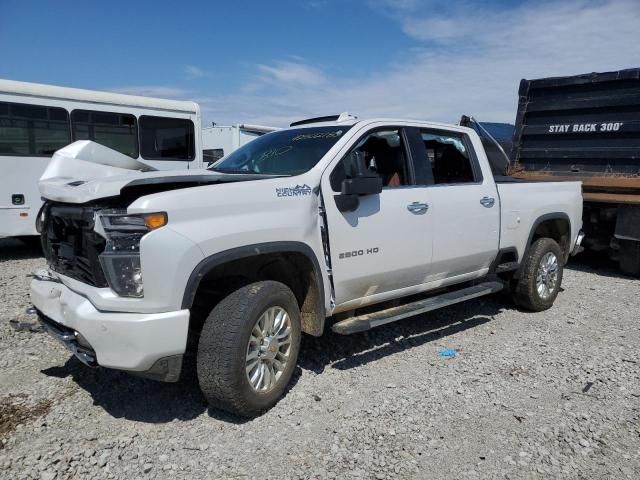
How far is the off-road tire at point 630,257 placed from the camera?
7672 millimetres

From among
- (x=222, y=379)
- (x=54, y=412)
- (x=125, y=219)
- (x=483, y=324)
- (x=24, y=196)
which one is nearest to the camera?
(x=125, y=219)

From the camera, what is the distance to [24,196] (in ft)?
28.6

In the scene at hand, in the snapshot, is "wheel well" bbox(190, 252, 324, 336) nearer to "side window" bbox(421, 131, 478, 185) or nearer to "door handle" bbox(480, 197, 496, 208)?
"side window" bbox(421, 131, 478, 185)

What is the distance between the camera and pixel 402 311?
4.26m

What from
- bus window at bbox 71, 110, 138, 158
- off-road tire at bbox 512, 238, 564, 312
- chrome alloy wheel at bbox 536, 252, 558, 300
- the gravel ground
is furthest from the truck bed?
bus window at bbox 71, 110, 138, 158

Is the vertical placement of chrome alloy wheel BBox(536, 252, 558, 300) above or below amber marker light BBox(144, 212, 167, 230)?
below

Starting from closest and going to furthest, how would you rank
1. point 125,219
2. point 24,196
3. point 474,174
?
1. point 125,219
2. point 474,174
3. point 24,196

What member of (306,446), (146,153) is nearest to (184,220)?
(306,446)

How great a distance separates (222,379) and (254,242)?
33.5 inches

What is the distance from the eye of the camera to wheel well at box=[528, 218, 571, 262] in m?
6.04

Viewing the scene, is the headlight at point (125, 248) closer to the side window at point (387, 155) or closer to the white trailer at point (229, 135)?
the side window at point (387, 155)

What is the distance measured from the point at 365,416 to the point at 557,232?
156 inches

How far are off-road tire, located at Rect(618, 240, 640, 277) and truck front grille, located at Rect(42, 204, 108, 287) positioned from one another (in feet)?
24.7

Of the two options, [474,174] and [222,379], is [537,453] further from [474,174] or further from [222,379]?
[474,174]
